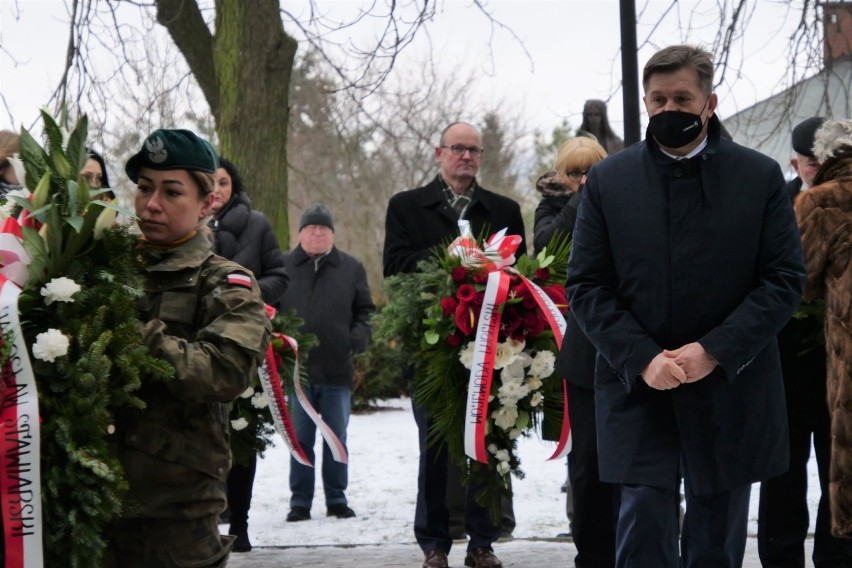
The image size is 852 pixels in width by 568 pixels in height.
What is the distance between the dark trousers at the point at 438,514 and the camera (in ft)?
20.4

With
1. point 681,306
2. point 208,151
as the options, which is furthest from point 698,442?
point 208,151

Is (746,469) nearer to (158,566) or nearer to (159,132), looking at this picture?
(158,566)

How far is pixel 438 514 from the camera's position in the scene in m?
6.23

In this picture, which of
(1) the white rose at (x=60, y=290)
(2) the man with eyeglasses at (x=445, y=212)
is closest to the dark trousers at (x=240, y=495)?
(2) the man with eyeglasses at (x=445, y=212)

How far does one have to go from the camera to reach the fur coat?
511 cm

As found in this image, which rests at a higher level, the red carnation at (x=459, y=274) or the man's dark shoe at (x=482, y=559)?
the red carnation at (x=459, y=274)

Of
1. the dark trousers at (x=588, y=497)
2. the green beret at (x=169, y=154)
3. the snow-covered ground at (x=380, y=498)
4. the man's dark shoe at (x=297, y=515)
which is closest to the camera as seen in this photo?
the green beret at (x=169, y=154)

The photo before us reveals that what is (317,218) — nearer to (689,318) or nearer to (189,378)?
(689,318)

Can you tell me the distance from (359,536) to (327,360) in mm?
1969

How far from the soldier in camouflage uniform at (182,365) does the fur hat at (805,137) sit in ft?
10.7

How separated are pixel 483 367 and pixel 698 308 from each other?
6.06 ft

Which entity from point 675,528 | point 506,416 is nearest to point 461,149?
point 506,416

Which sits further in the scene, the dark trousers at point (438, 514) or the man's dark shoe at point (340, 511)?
the man's dark shoe at point (340, 511)

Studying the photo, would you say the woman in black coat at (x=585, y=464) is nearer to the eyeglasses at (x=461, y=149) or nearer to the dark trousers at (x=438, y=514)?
the dark trousers at (x=438, y=514)
